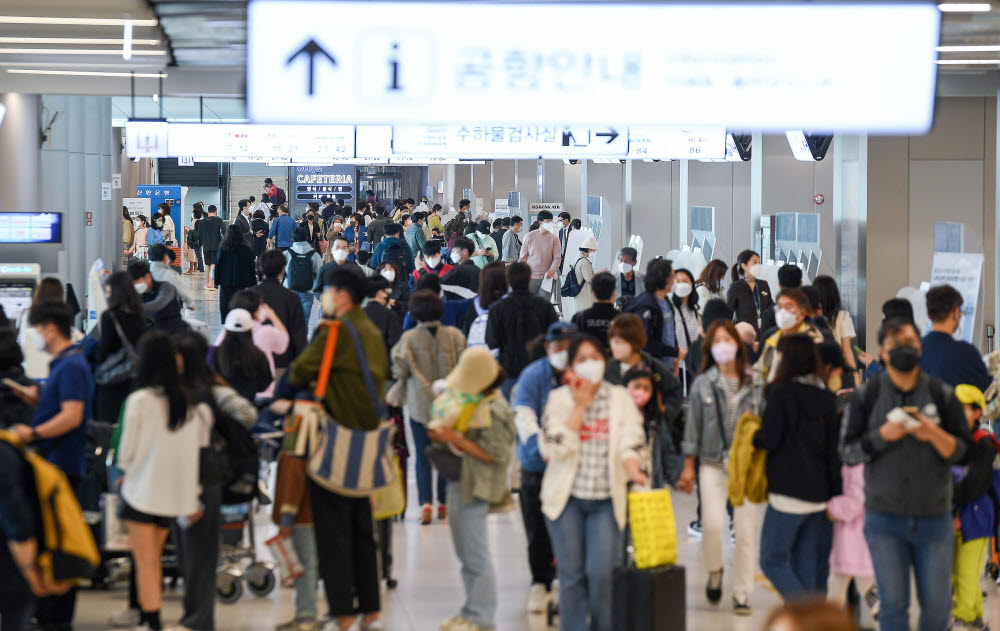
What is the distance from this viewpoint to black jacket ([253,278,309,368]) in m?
9.30

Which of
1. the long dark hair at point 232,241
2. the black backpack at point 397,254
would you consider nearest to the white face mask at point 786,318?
the black backpack at point 397,254

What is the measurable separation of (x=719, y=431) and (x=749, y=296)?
403 cm

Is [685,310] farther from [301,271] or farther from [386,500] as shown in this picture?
[301,271]

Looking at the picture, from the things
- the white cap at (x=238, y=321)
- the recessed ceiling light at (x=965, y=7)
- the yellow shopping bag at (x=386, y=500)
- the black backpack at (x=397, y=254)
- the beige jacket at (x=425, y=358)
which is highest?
the recessed ceiling light at (x=965, y=7)

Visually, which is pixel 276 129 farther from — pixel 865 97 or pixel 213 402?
pixel 865 97

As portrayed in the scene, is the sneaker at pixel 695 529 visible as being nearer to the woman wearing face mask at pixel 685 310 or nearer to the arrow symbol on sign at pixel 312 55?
the woman wearing face mask at pixel 685 310

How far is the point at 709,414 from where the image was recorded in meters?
6.27

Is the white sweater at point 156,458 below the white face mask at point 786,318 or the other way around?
below

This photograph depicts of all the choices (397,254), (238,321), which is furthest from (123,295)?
(397,254)

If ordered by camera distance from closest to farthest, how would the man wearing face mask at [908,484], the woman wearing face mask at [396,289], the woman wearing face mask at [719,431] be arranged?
1. the man wearing face mask at [908,484]
2. the woman wearing face mask at [719,431]
3. the woman wearing face mask at [396,289]

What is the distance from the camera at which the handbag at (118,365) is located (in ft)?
21.6

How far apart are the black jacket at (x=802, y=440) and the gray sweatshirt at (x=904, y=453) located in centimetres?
26

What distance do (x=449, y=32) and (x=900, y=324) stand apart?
2.28 m

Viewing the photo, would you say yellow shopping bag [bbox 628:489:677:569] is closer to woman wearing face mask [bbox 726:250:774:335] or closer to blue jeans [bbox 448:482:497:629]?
blue jeans [bbox 448:482:497:629]
